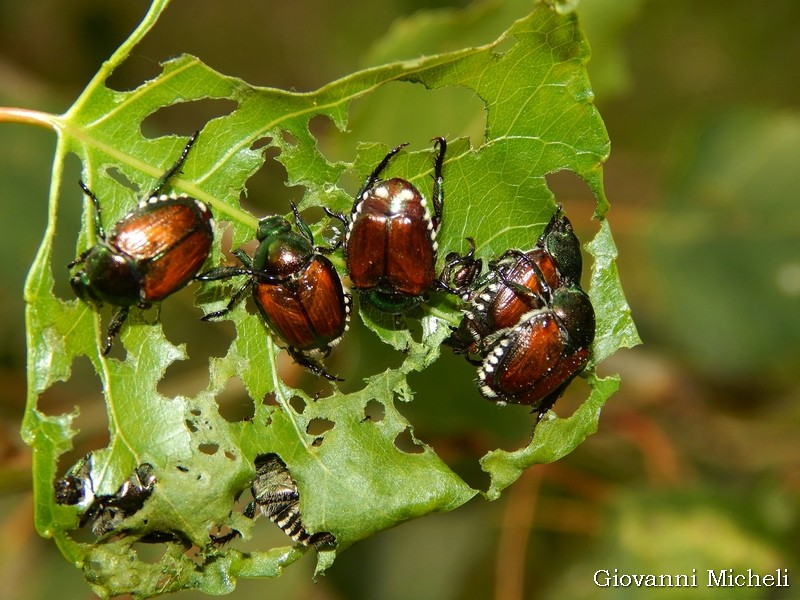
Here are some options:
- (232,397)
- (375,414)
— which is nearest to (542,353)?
(375,414)

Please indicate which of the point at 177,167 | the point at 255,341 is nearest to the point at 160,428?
the point at 255,341

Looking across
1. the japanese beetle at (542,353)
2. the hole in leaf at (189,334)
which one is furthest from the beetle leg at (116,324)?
the hole in leaf at (189,334)

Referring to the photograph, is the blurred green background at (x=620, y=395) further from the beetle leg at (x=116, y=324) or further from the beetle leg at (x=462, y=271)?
the beetle leg at (x=116, y=324)

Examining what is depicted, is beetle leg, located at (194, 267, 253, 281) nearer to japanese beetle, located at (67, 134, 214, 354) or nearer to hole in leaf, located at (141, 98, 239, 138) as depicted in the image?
japanese beetle, located at (67, 134, 214, 354)

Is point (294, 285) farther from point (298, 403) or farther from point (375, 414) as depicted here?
point (375, 414)

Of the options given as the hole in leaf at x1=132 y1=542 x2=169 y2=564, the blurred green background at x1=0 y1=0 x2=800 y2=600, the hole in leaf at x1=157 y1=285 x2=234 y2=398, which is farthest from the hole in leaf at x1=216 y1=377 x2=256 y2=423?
the hole in leaf at x1=132 y1=542 x2=169 y2=564

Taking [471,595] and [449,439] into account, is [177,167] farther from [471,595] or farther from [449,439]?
[471,595]
